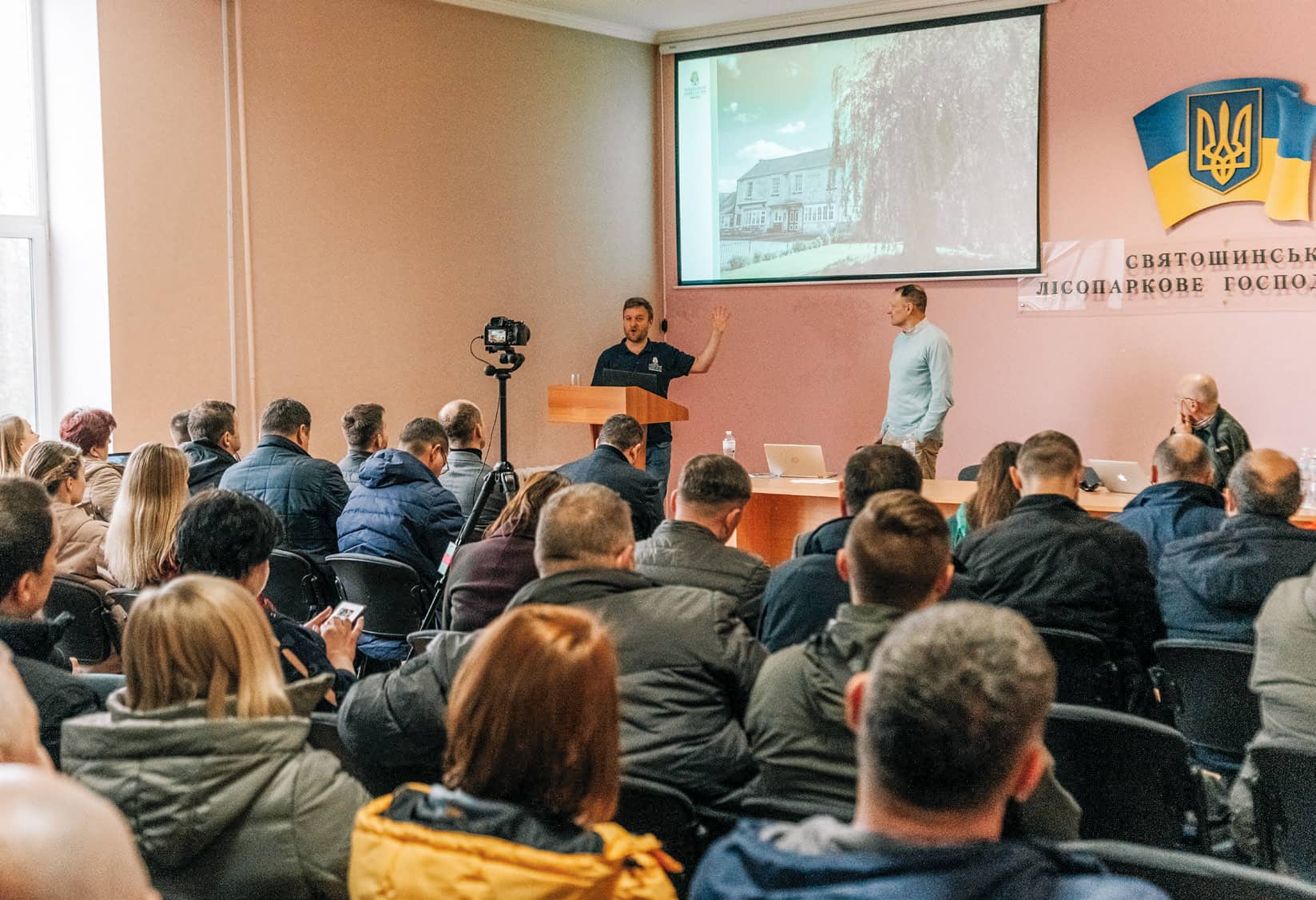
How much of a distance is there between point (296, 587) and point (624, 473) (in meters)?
1.33

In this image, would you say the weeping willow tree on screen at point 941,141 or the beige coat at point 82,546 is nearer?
the beige coat at point 82,546

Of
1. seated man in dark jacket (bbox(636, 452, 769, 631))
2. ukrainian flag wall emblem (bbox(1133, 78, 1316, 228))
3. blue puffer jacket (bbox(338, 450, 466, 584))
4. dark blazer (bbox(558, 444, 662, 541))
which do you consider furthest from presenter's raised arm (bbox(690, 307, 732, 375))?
seated man in dark jacket (bbox(636, 452, 769, 631))

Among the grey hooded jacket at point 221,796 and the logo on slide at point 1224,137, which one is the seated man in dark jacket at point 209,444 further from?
the logo on slide at point 1224,137

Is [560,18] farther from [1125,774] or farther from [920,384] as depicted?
[1125,774]

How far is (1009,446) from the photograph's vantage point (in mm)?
4223

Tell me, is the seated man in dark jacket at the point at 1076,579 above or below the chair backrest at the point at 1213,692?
above

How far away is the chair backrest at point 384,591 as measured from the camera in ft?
13.7

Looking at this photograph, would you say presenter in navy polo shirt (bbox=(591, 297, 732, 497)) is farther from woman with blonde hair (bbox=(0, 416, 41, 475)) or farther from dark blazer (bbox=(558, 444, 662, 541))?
woman with blonde hair (bbox=(0, 416, 41, 475))

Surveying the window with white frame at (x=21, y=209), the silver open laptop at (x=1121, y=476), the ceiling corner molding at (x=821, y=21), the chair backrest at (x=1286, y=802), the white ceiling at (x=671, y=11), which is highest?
the white ceiling at (x=671, y=11)

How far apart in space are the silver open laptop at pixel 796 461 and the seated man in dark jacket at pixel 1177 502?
110 inches

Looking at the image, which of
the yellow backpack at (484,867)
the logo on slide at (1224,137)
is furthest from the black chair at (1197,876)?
the logo on slide at (1224,137)

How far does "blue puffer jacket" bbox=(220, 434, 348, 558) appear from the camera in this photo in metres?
4.82

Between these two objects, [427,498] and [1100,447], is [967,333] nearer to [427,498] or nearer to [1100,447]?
[1100,447]

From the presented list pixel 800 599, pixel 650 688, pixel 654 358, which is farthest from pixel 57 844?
pixel 654 358
